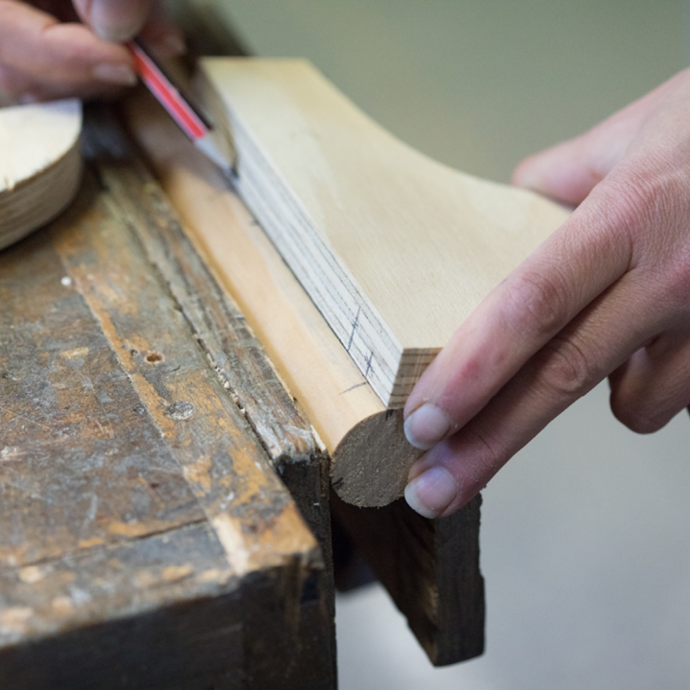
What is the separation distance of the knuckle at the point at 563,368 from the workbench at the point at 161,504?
0.72 feet

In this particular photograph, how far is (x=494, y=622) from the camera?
1695 millimetres

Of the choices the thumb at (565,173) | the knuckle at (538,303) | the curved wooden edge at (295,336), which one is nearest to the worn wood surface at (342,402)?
the curved wooden edge at (295,336)

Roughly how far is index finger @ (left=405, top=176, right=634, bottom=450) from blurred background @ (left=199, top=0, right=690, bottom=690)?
3.23ft

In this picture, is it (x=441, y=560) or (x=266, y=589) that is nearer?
(x=266, y=589)

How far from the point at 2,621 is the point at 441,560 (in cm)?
55

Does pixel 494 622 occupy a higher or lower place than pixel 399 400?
lower

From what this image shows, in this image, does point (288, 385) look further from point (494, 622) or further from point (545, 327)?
point (494, 622)

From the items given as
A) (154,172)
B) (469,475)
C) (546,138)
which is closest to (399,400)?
(469,475)

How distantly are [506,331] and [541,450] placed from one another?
159 centimetres

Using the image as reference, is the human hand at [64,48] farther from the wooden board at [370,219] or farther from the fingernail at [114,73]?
the wooden board at [370,219]

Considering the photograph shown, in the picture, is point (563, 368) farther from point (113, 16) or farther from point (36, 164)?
point (113, 16)

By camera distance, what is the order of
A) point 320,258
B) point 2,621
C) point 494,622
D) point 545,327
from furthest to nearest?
point 494,622, point 320,258, point 545,327, point 2,621

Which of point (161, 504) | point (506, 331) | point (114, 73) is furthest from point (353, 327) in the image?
point (114, 73)

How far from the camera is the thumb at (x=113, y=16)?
1.19m
